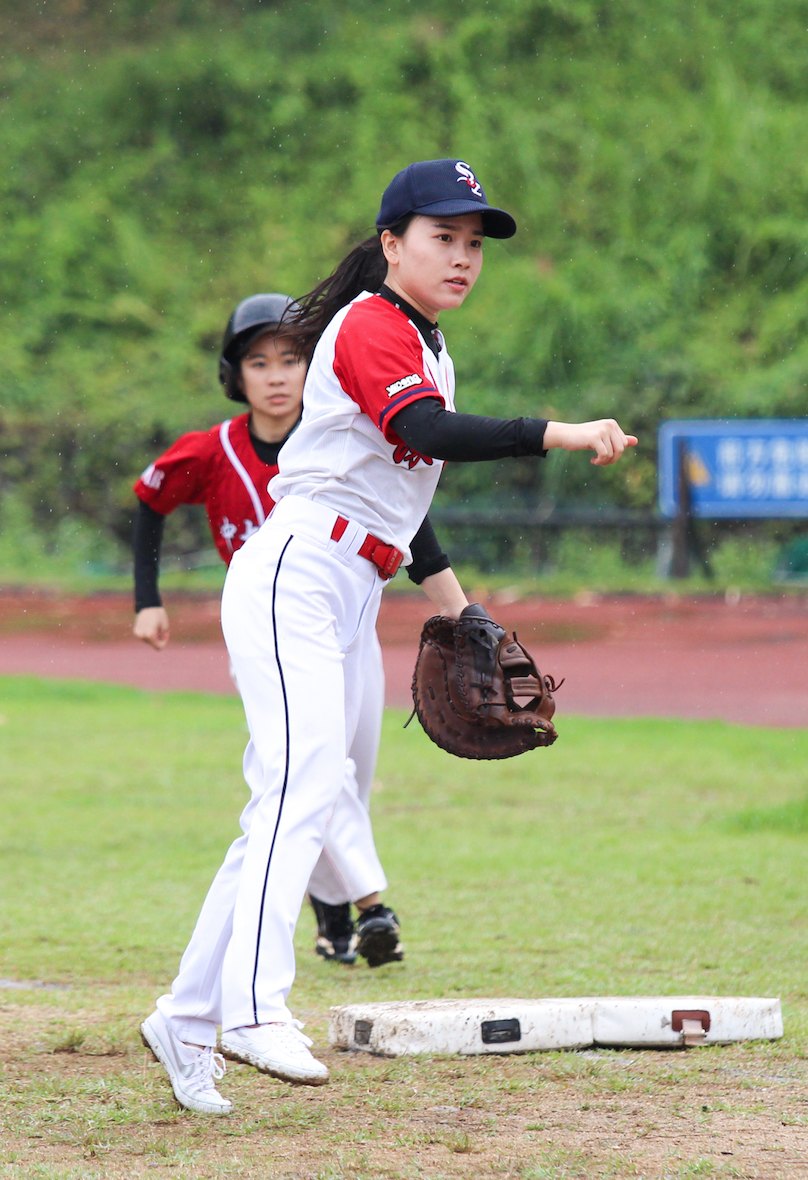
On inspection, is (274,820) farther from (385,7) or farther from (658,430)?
(385,7)

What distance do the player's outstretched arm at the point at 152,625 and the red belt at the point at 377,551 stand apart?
1.55m

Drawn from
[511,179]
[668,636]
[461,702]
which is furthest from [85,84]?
[461,702]

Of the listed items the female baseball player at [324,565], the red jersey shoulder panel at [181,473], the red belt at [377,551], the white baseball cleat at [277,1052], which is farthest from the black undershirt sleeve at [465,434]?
the red jersey shoulder panel at [181,473]

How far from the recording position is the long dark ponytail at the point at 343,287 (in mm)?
3086

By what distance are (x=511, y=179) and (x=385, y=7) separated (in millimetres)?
7163

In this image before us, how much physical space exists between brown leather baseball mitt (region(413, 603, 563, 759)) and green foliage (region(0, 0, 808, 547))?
15958mm

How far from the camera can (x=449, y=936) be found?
4465 mm

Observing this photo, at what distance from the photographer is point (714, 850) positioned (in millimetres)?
5816

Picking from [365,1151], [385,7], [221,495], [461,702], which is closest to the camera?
[365,1151]

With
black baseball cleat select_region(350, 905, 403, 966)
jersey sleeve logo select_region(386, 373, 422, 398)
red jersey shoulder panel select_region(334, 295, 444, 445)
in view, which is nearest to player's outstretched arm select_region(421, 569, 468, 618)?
red jersey shoulder panel select_region(334, 295, 444, 445)

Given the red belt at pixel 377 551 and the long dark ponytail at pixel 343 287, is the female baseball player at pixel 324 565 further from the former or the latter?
the long dark ponytail at pixel 343 287

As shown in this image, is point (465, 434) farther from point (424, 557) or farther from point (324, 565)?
point (424, 557)

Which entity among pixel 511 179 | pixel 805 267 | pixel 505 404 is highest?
pixel 511 179

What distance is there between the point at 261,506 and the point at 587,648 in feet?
A: 33.2
